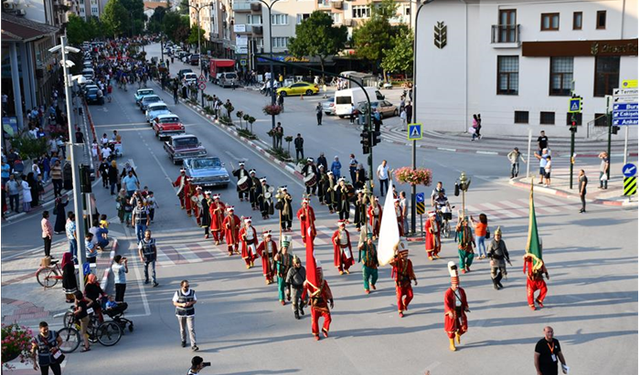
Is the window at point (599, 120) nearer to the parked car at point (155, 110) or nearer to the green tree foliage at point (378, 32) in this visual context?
the parked car at point (155, 110)

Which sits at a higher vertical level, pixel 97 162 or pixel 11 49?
pixel 11 49

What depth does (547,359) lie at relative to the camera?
13047 millimetres

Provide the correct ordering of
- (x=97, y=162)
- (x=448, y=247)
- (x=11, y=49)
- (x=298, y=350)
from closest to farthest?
(x=298, y=350) < (x=448, y=247) < (x=97, y=162) < (x=11, y=49)

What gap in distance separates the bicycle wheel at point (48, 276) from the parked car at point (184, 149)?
59.1 ft

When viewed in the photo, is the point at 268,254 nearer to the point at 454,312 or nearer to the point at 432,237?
the point at 432,237

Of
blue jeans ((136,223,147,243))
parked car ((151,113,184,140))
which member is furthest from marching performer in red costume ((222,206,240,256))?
parked car ((151,113,184,140))

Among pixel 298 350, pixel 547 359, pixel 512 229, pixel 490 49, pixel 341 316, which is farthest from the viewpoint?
pixel 490 49

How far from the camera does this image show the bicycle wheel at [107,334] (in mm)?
16344

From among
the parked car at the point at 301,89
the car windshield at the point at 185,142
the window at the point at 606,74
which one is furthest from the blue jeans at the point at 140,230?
the parked car at the point at 301,89

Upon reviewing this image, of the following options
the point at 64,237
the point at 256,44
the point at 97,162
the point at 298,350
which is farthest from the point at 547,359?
the point at 256,44

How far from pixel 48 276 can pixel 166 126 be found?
26.5 meters

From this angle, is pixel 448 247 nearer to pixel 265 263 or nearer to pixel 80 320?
pixel 265 263

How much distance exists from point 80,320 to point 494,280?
9.17 metres

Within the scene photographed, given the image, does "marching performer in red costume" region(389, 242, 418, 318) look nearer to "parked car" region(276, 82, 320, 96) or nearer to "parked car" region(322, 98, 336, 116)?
"parked car" region(322, 98, 336, 116)
